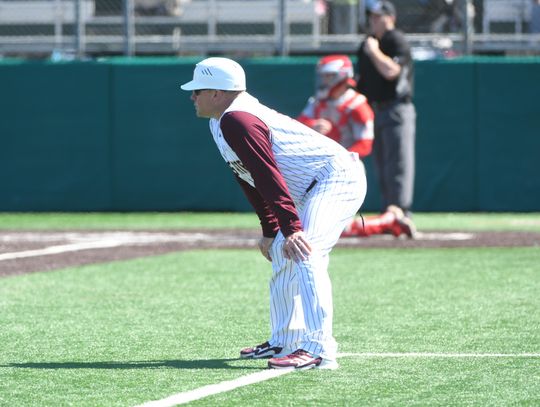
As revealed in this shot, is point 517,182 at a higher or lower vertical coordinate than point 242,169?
lower

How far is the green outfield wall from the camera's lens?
16438mm

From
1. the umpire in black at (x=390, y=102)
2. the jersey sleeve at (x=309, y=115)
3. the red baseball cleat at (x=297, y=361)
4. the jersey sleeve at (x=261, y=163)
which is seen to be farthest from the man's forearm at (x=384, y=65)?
the red baseball cleat at (x=297, y=361)

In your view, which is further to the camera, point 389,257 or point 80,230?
point 80,230

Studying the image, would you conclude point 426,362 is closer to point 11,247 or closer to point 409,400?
point 409,400

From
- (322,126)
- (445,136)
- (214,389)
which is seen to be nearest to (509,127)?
(445,136)

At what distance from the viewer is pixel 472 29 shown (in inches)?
648

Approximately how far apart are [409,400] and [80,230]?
32.0 feet

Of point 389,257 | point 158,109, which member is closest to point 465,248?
point 389,257

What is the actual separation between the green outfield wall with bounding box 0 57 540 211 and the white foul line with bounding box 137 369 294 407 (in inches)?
415

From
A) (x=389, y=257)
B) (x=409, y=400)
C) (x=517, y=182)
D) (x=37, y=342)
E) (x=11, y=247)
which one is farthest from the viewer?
(x=517, y=182)

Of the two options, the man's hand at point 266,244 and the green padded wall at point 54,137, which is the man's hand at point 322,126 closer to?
the green padded wall at point 54,137

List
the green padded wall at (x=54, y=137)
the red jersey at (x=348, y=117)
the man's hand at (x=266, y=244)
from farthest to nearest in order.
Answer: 1. the green padded wall at (x=54, y=137)
2. the red jersey at (x=348, y=117)
3. the man's hand at (x=266, y=244)

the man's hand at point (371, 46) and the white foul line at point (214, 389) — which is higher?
the man's hand at point (371, 46)

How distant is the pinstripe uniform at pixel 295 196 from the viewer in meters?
5.95
